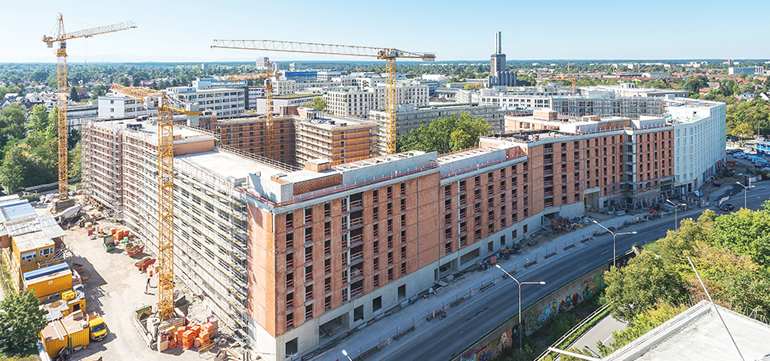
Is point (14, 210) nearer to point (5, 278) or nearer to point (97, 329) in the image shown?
point (5, 278)

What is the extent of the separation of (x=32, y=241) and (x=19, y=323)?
22427 mm

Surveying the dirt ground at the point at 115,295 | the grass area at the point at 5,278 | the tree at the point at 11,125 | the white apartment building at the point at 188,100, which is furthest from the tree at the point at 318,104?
the grass area at the point at 5,278

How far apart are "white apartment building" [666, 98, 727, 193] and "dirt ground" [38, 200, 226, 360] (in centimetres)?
10181

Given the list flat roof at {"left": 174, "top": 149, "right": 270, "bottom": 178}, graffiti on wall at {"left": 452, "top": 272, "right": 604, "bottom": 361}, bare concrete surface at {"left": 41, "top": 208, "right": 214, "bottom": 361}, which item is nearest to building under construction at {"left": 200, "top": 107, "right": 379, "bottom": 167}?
bare concrete surface at {"left": 41, "top": 208, "right": 214, "bottom": 361}

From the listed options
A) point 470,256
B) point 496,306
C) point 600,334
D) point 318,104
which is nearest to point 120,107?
point 318,104

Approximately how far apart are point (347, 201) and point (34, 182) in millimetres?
106996

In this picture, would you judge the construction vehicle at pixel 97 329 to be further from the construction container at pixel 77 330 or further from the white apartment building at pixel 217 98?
the white apartment building at pixel 217 98

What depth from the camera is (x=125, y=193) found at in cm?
8762

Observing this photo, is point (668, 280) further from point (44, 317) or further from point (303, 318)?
point (44, 317)

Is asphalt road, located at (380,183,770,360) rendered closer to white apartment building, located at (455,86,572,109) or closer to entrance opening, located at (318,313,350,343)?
entrance opening, located at (318,313,350,343)

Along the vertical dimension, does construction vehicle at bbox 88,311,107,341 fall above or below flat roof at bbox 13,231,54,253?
below

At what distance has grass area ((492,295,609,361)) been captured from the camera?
51094 mm

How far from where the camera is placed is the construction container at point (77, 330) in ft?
170

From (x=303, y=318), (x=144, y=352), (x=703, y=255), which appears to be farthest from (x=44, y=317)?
(x=703, y=255)
